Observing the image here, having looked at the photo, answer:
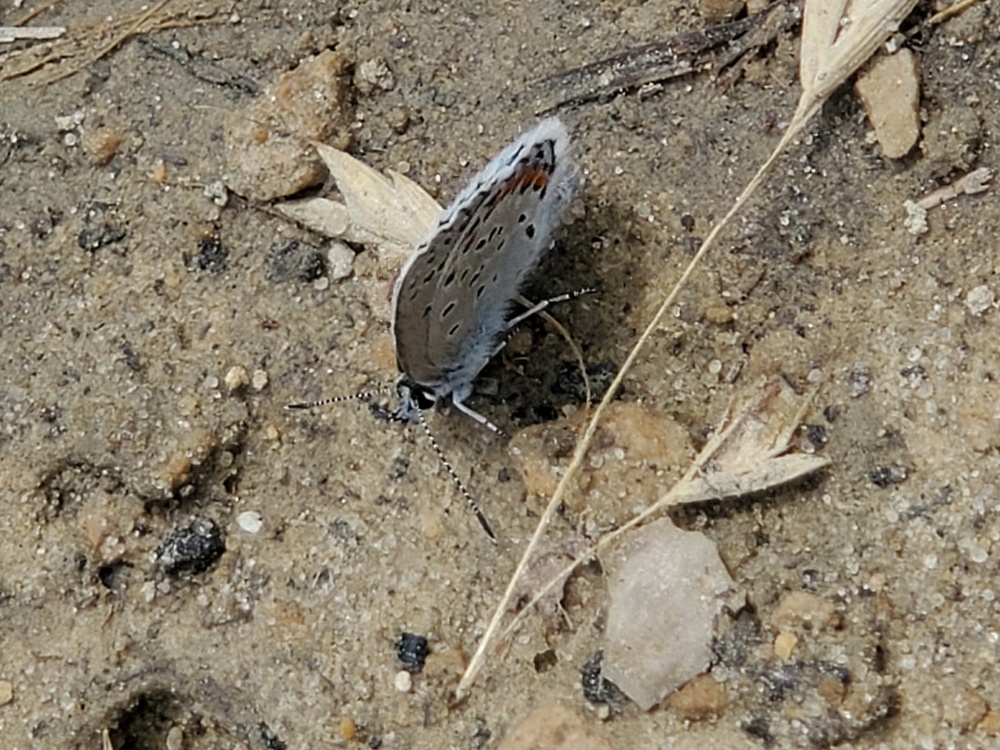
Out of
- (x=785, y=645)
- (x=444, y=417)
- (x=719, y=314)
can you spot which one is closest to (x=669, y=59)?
(x=719, y=314)

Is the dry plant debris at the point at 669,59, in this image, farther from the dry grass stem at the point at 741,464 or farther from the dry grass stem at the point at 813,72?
the dry grass stem at the point at 741,464

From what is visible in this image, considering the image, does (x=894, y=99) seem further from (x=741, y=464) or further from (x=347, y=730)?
(x=347, y=730)

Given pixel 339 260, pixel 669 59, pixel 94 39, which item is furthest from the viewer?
pixel 94 39

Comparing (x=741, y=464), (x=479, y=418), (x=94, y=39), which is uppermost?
(x=94, y=39)

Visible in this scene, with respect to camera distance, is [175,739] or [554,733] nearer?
[554,733]

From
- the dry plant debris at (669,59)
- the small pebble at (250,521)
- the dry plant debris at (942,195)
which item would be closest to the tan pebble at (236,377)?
the small pebble at (250,521)

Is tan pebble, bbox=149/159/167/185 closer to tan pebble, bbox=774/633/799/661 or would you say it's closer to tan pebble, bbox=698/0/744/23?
tan pebble, bbox=698/0/744/23

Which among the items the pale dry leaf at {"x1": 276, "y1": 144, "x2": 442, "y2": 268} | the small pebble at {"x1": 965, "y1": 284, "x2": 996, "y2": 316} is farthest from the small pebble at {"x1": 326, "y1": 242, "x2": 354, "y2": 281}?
the small pebble at {"x1": 965, "y1": 284, "x2": 996, "y2": 316}
